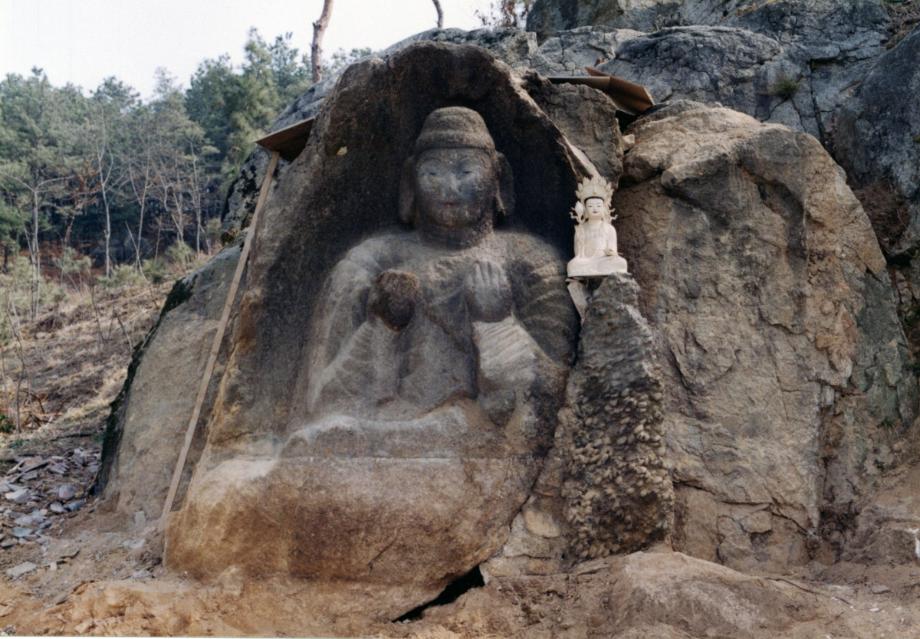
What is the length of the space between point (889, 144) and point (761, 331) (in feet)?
8.89

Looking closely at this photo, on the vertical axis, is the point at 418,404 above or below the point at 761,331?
below

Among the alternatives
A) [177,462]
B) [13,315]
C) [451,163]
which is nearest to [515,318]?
[451,163]

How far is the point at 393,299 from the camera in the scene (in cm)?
586

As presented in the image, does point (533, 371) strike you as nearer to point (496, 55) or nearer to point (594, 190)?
point (594, 190)

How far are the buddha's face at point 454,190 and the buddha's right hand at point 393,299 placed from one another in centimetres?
52

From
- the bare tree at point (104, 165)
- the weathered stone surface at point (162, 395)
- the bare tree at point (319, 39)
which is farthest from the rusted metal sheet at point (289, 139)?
the bare tree at point (104, 165)

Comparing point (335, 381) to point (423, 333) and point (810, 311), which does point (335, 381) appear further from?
point (810, 311)

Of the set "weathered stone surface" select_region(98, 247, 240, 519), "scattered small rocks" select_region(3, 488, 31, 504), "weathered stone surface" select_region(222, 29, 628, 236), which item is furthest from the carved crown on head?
"scattered small rocks" select_region(3, 488, 31, 504)

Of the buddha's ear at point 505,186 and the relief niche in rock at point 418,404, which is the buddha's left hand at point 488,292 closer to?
the relief niche in rock at point 418,404

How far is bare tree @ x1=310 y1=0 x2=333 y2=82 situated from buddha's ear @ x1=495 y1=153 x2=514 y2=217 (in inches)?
374

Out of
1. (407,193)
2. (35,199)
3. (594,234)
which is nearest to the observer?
(594,234)

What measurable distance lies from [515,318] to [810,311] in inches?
87.7

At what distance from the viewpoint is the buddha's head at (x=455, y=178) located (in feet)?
20.2

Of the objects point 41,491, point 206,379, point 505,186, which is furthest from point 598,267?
point 41,491
